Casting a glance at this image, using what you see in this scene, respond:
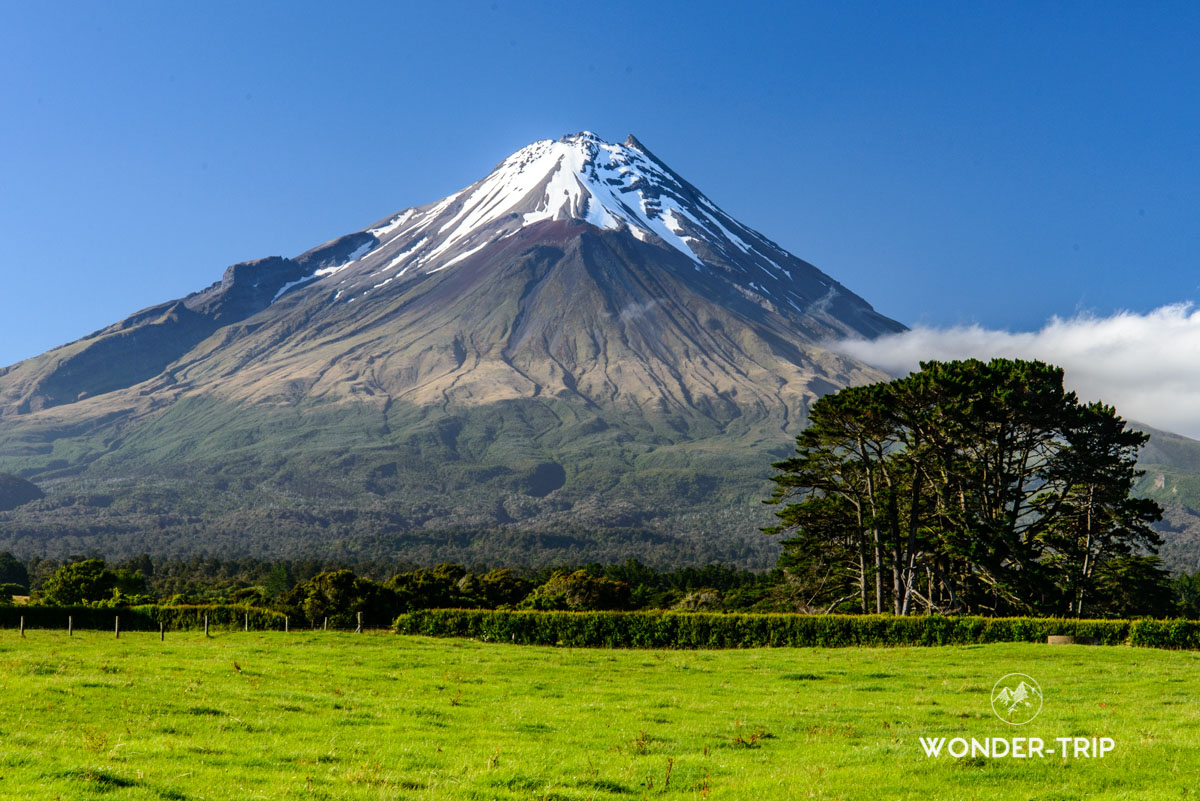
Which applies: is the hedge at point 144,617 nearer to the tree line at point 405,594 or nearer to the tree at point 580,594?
the tree line at point 405,594

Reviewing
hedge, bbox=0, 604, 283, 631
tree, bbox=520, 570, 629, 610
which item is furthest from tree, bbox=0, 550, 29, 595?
tree, bbox=520, 570, 629, 610

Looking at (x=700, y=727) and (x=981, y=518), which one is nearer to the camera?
(x=700, y=727)

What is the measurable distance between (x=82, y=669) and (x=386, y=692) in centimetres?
774

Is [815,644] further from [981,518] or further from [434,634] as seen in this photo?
[434,634]

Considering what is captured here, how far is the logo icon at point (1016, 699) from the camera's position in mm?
18317

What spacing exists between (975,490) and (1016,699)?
34.3 m

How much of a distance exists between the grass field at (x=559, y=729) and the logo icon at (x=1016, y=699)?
0.38 m

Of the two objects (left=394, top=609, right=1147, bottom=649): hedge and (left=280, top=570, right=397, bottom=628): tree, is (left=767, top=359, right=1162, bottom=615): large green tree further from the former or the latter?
(left=280, top=570, right=397, bottom=628): tree

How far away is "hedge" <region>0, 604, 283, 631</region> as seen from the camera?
5153 centimetres

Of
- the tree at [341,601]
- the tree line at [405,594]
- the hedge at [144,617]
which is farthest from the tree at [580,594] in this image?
the hedge at [144,617]

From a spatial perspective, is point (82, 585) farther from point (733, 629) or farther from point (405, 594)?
point (733, 629)

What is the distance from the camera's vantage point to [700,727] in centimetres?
1786

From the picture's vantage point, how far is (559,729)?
17688mm

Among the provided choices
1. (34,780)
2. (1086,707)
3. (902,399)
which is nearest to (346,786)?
(34,780)
